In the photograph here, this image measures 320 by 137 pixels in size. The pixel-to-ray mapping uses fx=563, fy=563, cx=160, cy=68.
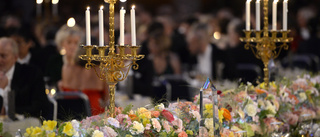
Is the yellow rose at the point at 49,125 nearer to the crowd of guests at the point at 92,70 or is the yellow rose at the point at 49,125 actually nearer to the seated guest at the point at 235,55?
the crowd of guests at the point at 92,70

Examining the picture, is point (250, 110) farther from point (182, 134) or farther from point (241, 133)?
point (182, 134)

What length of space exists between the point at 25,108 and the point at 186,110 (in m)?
1.92

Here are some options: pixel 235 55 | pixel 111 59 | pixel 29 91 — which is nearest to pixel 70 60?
pixel 29 91

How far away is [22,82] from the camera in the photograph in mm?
4566

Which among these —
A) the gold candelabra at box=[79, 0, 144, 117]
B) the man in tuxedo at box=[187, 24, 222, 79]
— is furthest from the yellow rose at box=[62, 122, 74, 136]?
the man in tuxedo at box=[187, 24, 222, 79]

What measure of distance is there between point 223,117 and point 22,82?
2020mm

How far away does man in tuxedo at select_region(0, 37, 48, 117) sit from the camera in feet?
14.8

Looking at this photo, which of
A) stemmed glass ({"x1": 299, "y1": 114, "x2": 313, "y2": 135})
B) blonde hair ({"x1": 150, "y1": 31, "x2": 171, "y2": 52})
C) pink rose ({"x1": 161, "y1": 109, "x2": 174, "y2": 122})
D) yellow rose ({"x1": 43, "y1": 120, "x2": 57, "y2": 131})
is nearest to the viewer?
yellow rose ({"x1": 43, "y1": 120, "x2": 57, "y2": 131})

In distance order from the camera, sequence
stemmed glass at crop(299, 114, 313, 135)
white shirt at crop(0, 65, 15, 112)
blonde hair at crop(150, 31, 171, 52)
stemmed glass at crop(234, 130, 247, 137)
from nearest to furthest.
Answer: stemmed glass at crop(234, 130, 247, 137) → stemmed glass at crop(299, 114, 313, 135) → white shirt at crop(0, 65, 15, 112) → blonde hair at crop(150, 31, 171, 52)

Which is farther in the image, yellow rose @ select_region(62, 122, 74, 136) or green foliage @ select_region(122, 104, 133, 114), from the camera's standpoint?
green foliage @ select_region(122, 104, 133, 114)

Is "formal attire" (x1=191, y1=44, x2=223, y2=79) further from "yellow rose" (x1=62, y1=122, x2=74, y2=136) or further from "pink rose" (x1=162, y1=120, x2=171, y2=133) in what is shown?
"yellow rose" (x1=62, y1=122, x2=74, y2=136)

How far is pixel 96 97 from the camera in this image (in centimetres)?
614

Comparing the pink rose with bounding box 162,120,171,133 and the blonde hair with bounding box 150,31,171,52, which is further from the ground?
the blonde hair with bounding box 150,31,171,52

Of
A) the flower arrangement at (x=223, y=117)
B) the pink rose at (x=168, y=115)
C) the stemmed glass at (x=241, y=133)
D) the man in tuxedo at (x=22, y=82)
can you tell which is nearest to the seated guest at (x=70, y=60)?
the man in tuxedo at (x=22, y=82)
